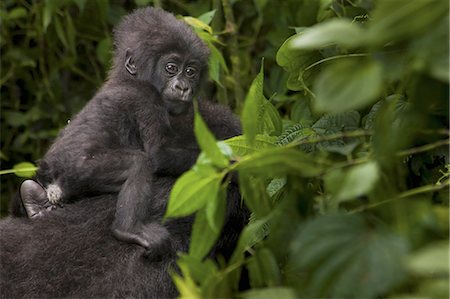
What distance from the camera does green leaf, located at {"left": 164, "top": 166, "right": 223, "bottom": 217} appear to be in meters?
1.22

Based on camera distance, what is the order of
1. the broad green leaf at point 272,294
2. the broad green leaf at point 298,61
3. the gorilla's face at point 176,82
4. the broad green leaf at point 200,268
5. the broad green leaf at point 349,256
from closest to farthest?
1. the broad green leaf at point 349,256
2. the broad green leaf at point 272,294
3. the broad green leaf at point 200,268
4. the broad green leaf at point 298,61
5. the gorilla's face at point 176,82

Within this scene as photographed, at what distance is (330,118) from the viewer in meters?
2.20

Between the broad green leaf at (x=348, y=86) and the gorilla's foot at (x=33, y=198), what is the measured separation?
143 centimetres

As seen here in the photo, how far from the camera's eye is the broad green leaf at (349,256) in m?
1.02

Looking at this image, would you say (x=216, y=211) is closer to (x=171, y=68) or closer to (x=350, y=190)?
(x=350, y=190)

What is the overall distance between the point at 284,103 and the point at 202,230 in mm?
2173

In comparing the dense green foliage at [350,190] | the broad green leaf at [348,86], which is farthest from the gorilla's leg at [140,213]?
the broad green leaf at [348,86]

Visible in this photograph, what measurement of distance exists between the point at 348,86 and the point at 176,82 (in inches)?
57.7

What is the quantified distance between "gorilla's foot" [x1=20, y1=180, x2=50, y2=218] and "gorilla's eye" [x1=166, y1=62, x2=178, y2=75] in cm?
49

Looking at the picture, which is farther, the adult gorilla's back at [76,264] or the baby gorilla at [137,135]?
the baby gorilla at [137,135]

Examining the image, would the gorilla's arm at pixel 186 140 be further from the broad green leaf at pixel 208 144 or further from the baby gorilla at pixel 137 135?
the broad green leaf at pixel 208 144

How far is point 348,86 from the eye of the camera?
0.99 metres

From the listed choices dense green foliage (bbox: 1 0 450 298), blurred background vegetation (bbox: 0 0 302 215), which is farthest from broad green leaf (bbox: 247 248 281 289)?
blurred background vegetation (bbox: 0 0 302 215)

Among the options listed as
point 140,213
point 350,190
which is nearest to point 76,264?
point 140,213
